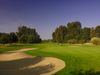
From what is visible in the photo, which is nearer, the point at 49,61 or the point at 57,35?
the point at 49,61

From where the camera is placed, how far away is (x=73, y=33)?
106625 mm

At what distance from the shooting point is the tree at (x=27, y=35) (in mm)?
90562

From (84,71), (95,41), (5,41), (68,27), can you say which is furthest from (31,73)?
(68,27)

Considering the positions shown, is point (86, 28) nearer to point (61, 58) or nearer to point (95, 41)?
point (95, 41)

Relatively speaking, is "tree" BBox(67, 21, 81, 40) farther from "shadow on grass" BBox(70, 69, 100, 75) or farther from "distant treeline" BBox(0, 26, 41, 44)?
"shadow on grass" BBox(70, 69, 100, 75)

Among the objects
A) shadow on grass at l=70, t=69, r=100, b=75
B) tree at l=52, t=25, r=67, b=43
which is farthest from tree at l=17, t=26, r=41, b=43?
shadow on grass at l=70, t=69, r=100, b=75

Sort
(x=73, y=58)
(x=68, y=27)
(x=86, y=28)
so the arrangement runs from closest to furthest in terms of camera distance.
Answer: (x=73, y=58) < (x=86, y=28) < (x=68, y=27)

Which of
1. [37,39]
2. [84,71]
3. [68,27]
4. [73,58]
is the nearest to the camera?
[84,71]

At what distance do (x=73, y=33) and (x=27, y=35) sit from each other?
25323mm

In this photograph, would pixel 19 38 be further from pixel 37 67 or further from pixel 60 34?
pixel 37 67

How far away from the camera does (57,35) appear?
359 ft

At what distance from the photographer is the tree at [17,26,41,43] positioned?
3565 inches

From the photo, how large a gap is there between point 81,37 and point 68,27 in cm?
2158

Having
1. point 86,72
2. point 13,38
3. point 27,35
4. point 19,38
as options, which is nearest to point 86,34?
point 27,35
